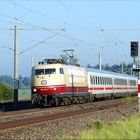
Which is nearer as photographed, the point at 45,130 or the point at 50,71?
the point at 45,130

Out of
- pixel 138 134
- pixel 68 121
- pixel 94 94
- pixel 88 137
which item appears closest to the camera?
pixel 88 137

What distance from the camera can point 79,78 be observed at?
39.1 m

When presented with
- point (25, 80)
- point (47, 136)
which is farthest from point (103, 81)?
point (25, 80)

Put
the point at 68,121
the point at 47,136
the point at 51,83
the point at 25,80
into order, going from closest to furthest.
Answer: the point at 47,136 < the point at 68,121 < the point at 51,83 < the point at 25,80

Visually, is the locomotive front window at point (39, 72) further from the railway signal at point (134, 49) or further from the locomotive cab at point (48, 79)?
the railway signal at point (134, 49)

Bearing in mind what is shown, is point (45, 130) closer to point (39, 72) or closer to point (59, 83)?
point (59, 83)

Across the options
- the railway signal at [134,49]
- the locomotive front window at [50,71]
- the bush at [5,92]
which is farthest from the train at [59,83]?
the bush at [5,92]

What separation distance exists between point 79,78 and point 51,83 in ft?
16.9

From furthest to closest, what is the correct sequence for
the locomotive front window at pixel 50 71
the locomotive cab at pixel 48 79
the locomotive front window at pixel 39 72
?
the locomotive front window at pixel 39 72 → the locomotive front window at pixel 50 71 → the locomotive cab at pixel 48 79

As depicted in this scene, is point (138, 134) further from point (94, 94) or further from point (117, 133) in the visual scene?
point (94, 94)

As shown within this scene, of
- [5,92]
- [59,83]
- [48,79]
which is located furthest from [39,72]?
[5,92]

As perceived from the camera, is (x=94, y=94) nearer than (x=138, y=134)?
No

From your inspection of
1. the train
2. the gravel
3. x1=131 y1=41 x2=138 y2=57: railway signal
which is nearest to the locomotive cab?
the train

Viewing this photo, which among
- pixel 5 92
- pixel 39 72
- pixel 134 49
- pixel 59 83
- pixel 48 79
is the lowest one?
pixel 5 92
